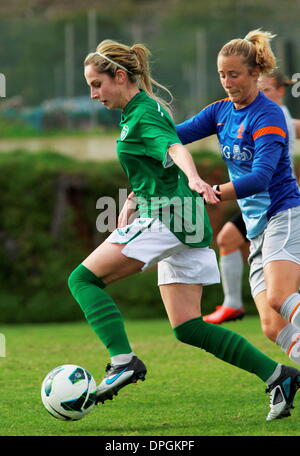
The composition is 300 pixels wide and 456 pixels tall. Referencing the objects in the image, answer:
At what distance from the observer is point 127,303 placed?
11359 millimetres

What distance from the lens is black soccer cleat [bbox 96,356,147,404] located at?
4.21m

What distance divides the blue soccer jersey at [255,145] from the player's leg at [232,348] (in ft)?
2.16

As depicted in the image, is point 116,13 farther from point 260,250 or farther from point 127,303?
point 260,250

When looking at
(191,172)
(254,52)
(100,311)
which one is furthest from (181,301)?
(254,52)

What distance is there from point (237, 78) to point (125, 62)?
60 centimetres

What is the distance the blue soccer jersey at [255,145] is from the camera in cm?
442

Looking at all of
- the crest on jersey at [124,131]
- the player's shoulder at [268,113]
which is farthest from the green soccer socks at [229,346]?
the player's shoulder at [268,113]

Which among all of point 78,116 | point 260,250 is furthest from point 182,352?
point 78,116

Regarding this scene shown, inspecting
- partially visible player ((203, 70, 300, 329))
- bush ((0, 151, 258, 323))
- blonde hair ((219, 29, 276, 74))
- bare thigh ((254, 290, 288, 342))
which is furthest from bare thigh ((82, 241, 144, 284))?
bush ((0, 151, 258, 323))

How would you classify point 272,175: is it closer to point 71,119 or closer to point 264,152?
point 264,152

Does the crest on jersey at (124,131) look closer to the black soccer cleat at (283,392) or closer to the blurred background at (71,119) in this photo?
the black soccer cleat at (283,392)

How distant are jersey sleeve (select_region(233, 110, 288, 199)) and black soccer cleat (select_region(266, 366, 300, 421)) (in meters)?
0.97

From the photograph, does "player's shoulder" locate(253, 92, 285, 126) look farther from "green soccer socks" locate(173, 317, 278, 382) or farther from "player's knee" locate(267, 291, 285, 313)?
"green soccer socks" locate(173, 317, 278, 382)

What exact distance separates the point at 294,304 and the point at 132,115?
129 cm
